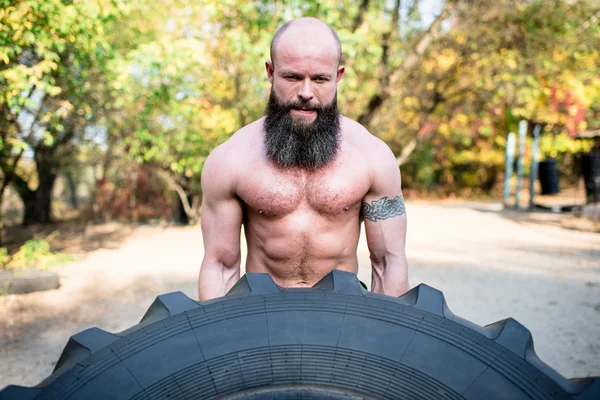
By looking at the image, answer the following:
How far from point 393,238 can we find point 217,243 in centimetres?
69

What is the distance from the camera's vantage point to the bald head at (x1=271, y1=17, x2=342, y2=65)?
5.86ft

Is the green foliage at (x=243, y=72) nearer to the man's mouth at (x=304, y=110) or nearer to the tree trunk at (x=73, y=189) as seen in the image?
the man's mouth at (x=304, y=110)

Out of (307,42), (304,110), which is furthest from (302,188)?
(307,42)

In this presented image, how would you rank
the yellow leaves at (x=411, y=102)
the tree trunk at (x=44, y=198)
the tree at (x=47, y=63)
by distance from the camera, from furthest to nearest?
the yellow leaves at (x=411, y=102), the tree trunk at (x=44, y=198), the tree at (x=47, y=63)

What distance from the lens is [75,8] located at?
4.57 meters

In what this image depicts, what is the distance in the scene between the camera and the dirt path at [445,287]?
363 cm

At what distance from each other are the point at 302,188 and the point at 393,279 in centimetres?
49

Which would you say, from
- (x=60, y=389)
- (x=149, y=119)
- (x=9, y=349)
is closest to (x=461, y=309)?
(x=9, y=349)

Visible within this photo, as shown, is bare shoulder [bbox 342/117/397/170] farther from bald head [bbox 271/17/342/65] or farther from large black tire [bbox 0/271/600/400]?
large black tire [bbox 0/271/600/400]

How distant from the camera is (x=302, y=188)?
1.91 m

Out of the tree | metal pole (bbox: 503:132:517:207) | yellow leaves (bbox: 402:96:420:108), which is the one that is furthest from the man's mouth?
yellow leaves (bbox: 402:96:420:108)

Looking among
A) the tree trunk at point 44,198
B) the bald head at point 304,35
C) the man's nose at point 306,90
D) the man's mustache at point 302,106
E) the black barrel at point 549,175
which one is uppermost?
the bald head at point 304,35

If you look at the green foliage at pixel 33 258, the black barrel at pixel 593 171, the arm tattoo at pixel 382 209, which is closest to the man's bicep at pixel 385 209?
the arm tattoo at pixel 382 209

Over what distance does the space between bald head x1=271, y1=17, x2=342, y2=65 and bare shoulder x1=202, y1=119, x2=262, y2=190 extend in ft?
1.05
